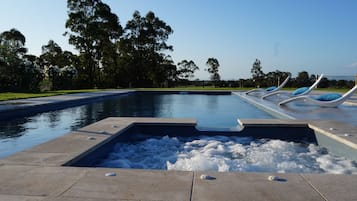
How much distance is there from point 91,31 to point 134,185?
21.9 m

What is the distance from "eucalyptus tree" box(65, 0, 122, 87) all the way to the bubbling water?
62.8ft

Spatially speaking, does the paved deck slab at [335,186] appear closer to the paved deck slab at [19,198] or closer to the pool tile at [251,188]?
the pool tile at [251,188]

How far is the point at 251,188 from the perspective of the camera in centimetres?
276

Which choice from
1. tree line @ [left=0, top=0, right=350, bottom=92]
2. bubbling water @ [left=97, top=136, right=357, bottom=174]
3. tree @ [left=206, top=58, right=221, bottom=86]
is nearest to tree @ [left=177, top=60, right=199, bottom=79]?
tree line @ [left=0, top=0, right=350, bottom=92]

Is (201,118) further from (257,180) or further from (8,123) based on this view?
(257,180)

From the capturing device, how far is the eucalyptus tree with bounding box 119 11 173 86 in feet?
84.7

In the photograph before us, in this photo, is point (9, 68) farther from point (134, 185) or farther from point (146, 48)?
point (134, 185)

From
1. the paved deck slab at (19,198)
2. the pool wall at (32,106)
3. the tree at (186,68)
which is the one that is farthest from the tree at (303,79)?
the paved deck slab at (19,198)

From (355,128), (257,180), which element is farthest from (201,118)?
(257,180)

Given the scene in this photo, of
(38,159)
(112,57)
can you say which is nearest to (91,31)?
(112,57)

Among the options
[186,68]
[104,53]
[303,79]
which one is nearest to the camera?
[303,79]

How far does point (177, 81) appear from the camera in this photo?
28.5 meters

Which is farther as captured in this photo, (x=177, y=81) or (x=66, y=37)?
(x=177, y=81)

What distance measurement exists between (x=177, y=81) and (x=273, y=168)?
2427cm
